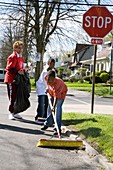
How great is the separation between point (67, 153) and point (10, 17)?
26.7 m

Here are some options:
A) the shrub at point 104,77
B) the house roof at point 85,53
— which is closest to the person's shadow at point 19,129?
the shrub at point 104,77

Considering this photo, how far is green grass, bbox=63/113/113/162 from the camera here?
6.84m

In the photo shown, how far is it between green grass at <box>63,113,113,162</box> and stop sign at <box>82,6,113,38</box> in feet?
7.73

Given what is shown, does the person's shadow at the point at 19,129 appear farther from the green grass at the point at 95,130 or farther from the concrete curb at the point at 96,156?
the concrete curb at the point at 96,156

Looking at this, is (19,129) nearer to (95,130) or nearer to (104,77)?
(95,130)

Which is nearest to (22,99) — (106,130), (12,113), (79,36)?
(12,113)

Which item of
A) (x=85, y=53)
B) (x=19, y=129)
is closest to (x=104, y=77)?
(x=85, y=53)

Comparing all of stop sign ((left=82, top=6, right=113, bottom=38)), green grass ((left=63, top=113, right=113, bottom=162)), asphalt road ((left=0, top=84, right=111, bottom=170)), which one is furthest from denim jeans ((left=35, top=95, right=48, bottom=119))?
stop sign ((left=82, top=6, right=113, bottom=38))

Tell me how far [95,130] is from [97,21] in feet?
12.2

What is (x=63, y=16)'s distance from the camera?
3316 cm

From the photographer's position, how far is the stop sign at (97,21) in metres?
10.8

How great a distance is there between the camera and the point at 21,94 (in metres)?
10.1

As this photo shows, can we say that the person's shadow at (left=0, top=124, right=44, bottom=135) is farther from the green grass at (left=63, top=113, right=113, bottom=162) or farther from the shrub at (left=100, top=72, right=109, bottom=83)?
the shrub at (left=100, top=72, right=109, bottom=83)

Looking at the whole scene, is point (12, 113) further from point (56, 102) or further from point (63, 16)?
point (63, 16)
